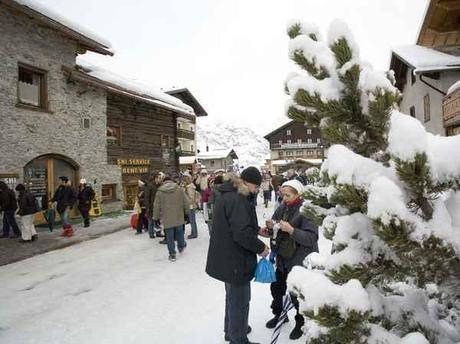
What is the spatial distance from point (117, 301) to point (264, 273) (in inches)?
113

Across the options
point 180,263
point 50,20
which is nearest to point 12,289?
point 180,263

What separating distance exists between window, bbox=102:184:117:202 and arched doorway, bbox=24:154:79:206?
2.19 metres

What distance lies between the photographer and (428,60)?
14.3m

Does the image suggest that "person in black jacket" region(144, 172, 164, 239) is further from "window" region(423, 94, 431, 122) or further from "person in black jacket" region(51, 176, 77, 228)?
"window" region(423, 94, 431, 122)

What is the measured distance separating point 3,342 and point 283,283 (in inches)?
136

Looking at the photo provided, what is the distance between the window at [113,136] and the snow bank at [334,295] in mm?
17197

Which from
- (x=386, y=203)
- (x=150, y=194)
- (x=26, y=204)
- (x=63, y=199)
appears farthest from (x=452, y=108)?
(x=26, y=204)

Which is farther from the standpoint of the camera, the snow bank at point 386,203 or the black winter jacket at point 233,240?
the black winter jacket at point 233,240

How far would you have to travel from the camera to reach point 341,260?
1.44 metres

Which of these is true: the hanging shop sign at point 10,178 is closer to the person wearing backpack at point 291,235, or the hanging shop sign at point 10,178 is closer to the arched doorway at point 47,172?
the arched doorway at point 47,172

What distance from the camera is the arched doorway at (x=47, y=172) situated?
12.9 metres

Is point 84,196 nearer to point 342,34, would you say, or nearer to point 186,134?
point 342,34

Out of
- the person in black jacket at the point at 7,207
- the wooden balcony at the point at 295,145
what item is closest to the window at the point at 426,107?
the person in black jacket at the point at 7,207

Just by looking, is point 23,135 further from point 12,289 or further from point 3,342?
point 3,342
